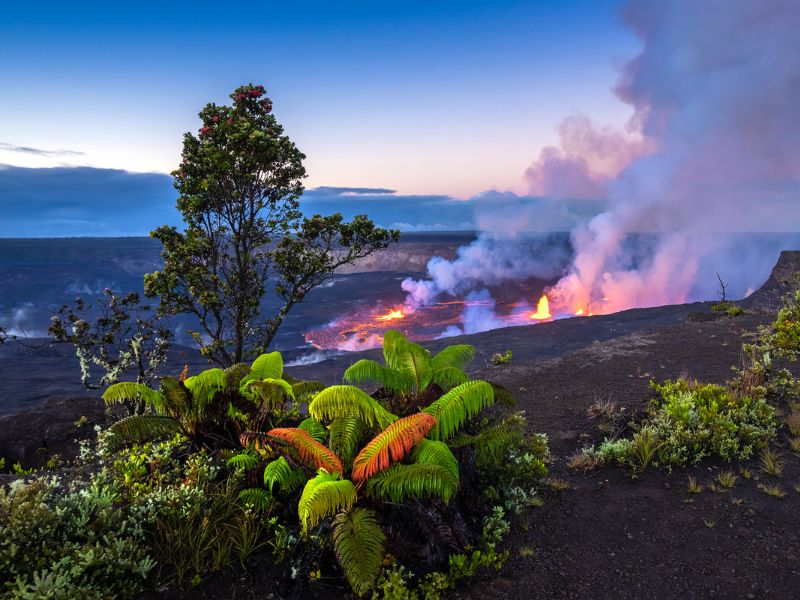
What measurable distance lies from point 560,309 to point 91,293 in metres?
96.9

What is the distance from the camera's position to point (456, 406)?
474cm

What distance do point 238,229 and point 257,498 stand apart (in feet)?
27.9

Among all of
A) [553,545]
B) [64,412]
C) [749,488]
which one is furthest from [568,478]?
[64,412]

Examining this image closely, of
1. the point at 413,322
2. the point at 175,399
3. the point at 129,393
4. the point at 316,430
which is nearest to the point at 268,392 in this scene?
the point at 316,430

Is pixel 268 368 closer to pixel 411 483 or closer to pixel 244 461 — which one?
pixel 244 461

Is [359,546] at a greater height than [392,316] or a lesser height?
greater

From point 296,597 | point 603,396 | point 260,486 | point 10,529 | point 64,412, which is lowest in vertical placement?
point 64,412

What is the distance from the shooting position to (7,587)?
3.32 metres

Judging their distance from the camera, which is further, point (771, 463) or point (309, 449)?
point (771, 463)

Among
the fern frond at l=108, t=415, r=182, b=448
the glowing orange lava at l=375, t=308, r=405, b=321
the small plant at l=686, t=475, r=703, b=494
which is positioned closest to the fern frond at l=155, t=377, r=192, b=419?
the fern frond at l=108, t=415, r=182, b=448

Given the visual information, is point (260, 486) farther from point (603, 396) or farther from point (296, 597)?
point (603, 396)

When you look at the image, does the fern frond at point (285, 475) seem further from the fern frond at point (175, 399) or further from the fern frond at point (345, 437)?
the fern frond at point (175, 399)

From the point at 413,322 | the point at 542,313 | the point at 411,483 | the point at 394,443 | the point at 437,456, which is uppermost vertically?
the point at 394,443

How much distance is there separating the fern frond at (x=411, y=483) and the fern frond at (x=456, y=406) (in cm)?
80
